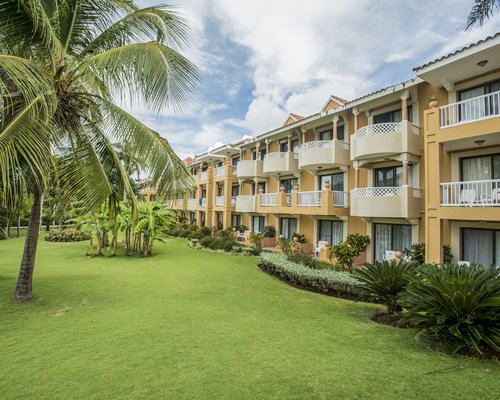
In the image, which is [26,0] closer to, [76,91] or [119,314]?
[76,91]

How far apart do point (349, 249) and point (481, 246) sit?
5.08 metres

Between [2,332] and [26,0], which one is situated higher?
[26,0]

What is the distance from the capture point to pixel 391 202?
45.5ft

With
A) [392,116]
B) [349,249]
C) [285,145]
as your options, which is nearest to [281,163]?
[285,145]

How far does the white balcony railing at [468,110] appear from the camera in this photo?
1102cm

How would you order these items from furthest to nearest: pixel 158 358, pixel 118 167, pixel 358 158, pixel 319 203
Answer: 1. pixel 319 203
2. pixel 358 158
3. pixel 118 167
4. pixel 158 358

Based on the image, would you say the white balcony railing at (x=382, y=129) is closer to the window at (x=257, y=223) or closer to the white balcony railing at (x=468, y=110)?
the white balcony railing at (x=468, y=110)

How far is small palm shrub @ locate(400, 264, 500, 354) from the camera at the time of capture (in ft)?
17.4

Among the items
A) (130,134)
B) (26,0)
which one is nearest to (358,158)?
(130,134)

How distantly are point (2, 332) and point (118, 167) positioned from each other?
4.48m

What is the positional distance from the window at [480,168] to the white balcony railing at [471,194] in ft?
1.99

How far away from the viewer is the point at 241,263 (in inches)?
653

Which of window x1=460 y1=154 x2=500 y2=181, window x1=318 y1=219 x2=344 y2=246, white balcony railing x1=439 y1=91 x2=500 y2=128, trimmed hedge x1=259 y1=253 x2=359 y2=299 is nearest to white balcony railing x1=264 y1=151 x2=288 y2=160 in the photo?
window x1=318 y1=219 x2=344 y2=246

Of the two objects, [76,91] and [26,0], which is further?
[76,91]
